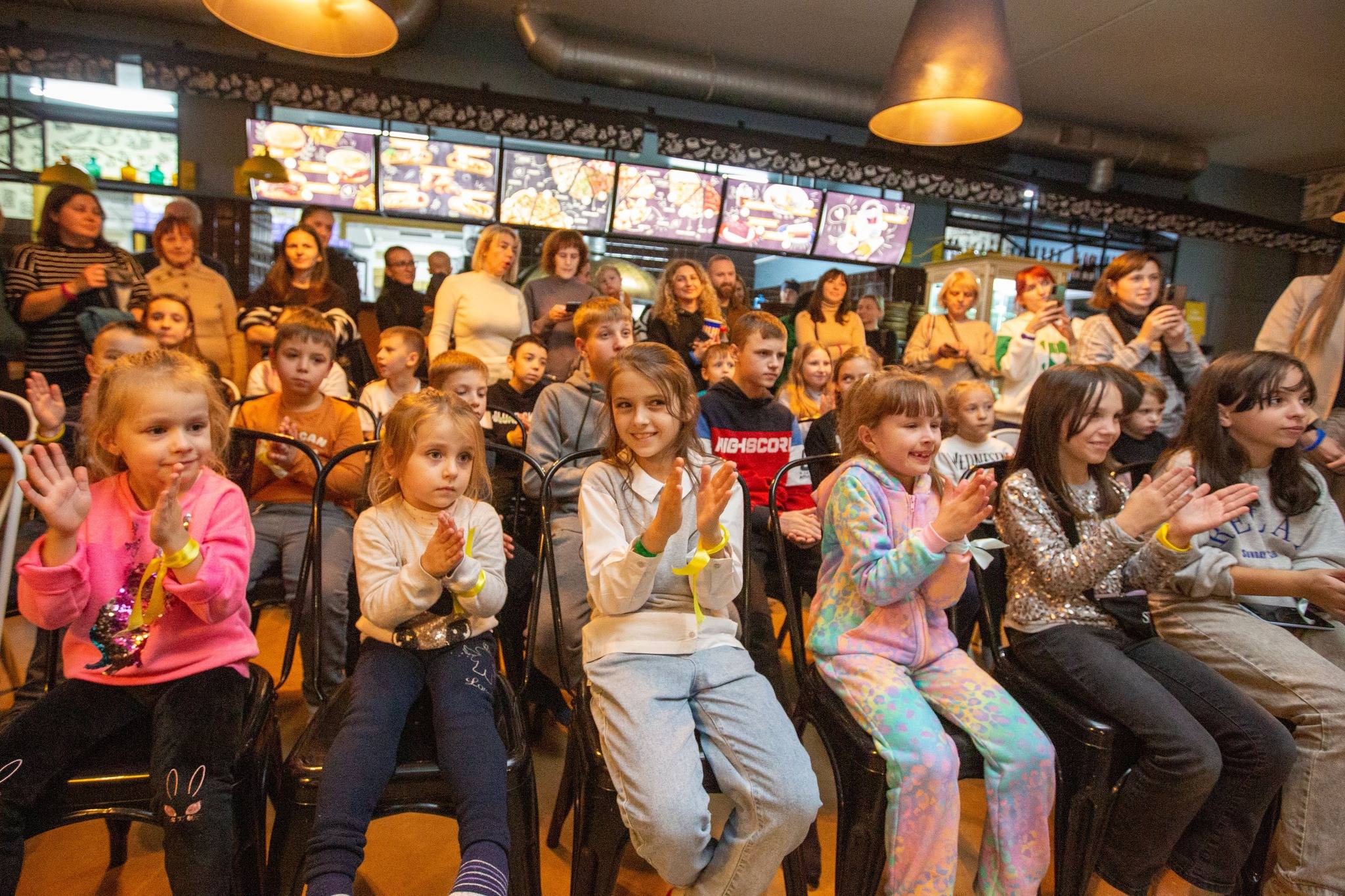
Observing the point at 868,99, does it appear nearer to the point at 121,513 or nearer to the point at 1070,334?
the point at 1070,334

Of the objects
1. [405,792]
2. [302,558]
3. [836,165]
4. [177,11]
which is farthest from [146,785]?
[836,165]

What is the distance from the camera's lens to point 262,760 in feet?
4.56

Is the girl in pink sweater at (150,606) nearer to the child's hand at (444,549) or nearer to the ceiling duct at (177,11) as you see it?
the child's hand at (444,549)

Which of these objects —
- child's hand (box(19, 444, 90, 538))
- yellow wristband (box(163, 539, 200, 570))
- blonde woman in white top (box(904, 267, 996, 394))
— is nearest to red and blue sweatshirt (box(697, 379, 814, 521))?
yellow wristband (box(163, 539, 200, 570))

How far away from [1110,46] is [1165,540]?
548cm

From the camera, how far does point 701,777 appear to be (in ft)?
4.45

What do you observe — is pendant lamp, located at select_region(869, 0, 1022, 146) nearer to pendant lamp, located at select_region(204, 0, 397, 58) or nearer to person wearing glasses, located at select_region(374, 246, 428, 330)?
pendant lamp, located at select_region(204, 0, 397, 58)

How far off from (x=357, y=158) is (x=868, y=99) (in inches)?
171

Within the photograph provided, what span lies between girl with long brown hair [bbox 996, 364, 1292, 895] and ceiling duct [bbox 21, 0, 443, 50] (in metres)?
5.18

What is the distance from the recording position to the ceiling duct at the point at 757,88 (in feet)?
18.7

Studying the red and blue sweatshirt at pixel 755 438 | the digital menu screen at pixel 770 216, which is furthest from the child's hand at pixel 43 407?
the digital menu screen at pixel 770 216

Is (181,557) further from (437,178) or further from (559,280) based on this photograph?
(437,178)

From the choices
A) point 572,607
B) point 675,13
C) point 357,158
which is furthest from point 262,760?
point 675,13

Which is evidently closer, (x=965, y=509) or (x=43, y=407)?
(x=965, y=509)
